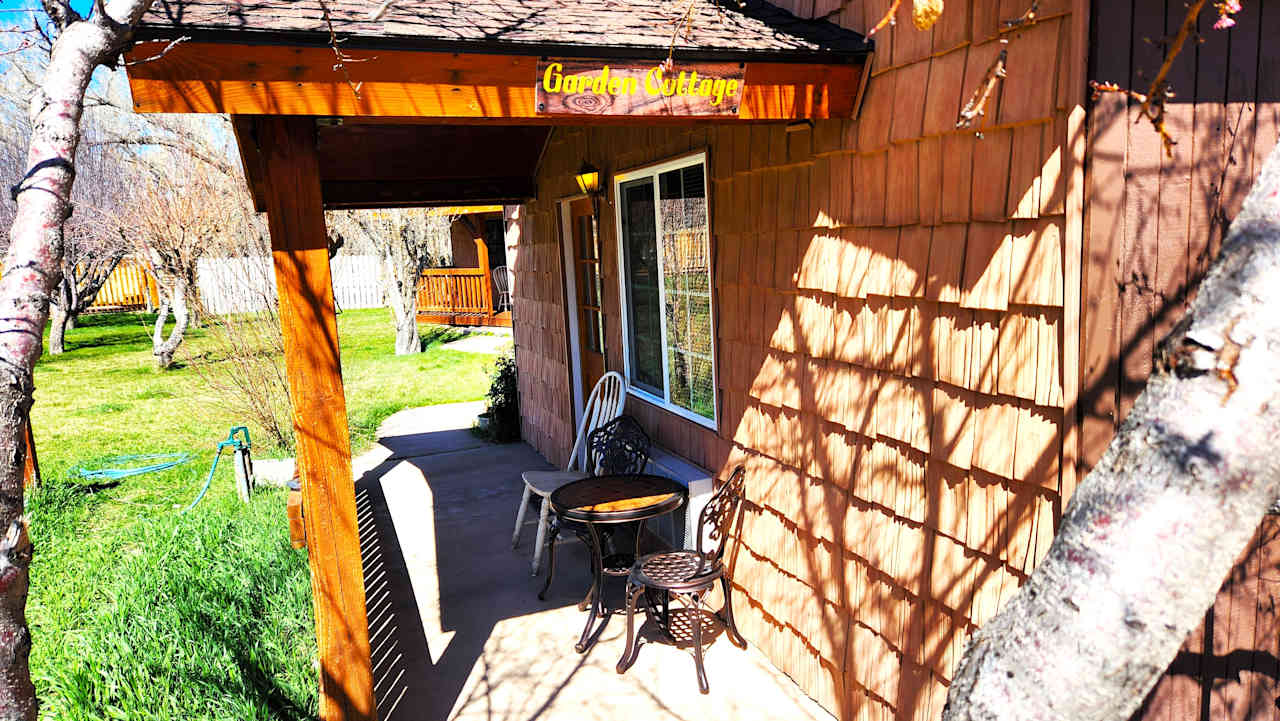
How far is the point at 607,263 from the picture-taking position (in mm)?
5953

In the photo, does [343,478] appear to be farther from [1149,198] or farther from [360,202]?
[360,202]

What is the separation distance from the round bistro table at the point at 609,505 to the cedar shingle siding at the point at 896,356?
0.38 m

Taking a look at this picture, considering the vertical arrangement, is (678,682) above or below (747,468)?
below

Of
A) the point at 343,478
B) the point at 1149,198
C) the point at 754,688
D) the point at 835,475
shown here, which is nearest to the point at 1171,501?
the point at 1149,198

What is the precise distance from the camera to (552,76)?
2.80 meters

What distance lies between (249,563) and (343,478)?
Answer: 4.52 ft

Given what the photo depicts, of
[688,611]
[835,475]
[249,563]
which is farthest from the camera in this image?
[688,611]

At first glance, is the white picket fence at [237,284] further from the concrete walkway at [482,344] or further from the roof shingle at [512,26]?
the concrete walkway at [482,344]

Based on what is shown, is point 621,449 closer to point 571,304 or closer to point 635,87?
point 571,304

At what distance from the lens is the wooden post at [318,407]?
2.91m

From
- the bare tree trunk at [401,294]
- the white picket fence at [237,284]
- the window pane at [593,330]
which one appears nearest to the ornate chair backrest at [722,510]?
the window pane at [593,330]

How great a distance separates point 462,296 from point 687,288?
1651 cm

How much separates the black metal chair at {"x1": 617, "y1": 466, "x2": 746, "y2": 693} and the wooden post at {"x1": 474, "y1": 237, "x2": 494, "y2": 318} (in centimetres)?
1536

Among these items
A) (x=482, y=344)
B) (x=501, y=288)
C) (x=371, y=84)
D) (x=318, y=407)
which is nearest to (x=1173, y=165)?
(x=371, y=84)
